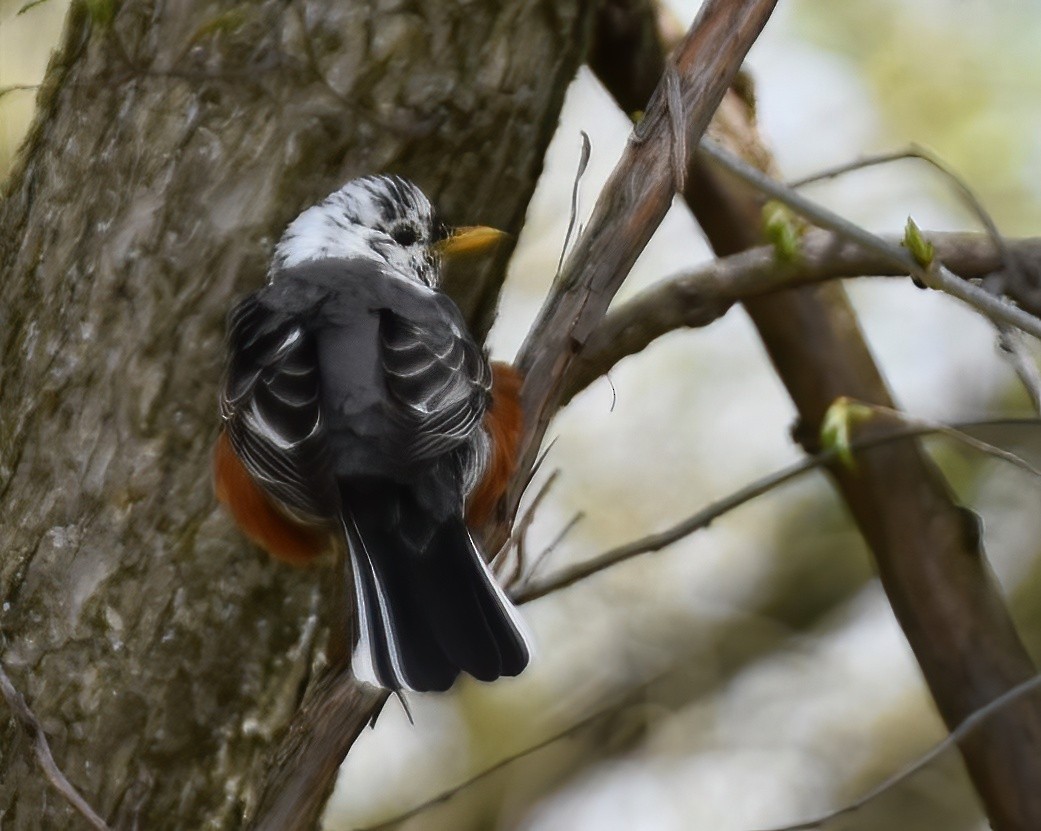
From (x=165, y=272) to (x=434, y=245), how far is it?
956mm

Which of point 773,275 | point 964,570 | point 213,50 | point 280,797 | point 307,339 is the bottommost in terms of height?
point 964,570

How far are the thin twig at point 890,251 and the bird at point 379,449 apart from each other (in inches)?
36.4

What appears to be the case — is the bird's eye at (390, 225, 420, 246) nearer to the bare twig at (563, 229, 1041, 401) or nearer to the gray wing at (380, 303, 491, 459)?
the gray wing at (380, 303, 491, 459)

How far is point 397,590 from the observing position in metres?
3.79

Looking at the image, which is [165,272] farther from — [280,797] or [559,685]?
[559,685]

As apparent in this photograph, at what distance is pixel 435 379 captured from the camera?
162 inches

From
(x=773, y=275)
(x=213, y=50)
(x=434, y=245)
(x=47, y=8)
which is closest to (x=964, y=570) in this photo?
(x=773, y=275)

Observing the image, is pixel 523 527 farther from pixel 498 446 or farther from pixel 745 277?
pixel 745 277

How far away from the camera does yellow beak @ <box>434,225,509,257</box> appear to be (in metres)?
4.81

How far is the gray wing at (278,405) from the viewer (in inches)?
156

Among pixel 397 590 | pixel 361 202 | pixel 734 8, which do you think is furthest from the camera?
pixel 361 202

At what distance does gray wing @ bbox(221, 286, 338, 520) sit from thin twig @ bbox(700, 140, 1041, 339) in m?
Result: 1.38

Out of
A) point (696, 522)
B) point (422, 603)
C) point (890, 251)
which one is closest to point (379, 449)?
point (422, 603)

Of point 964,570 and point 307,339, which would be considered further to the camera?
point 964,570
